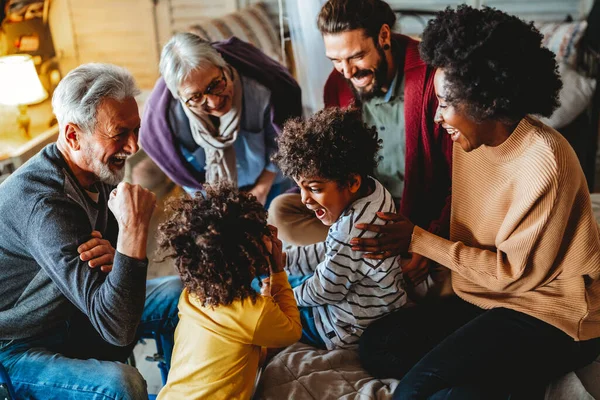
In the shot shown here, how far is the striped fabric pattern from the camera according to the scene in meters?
3.34

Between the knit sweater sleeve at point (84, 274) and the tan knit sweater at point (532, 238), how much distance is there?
2.19ft

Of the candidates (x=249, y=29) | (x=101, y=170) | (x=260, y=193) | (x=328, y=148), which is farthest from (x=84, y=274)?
(x=249, y=29)

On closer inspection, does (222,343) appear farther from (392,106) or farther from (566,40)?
(566,40)

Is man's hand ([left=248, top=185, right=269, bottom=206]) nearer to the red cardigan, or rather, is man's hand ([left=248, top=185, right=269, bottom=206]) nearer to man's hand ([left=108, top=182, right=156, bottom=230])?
the red cardigan

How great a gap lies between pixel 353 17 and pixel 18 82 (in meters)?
1.76

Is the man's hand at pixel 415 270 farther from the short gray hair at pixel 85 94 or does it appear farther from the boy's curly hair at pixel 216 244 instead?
the short gray hair at pixel 85 94

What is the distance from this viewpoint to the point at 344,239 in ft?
4.66

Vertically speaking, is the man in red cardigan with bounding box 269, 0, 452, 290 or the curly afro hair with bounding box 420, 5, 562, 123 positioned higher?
the curly afro hair with bounding box 420, 5, 562, 123

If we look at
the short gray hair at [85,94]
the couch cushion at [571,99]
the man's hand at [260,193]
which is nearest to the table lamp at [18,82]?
the man's hand at [260,193]

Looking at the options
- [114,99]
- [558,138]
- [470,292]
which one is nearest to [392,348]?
[470,292]

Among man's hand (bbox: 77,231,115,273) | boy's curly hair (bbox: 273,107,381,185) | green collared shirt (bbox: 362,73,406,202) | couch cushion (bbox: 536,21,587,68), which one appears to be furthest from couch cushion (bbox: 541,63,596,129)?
man's hand (bbox: 77,231,115,273)

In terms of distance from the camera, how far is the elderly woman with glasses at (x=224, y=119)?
1.98 meters

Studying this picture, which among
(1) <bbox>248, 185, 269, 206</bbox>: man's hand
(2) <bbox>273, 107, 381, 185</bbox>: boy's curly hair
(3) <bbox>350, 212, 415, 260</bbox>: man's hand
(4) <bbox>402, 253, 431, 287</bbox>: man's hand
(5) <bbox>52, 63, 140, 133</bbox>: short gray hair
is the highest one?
(5) <bbox>52, 63, 140, 133</bbox>: short gray hair

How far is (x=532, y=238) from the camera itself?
1253mm
